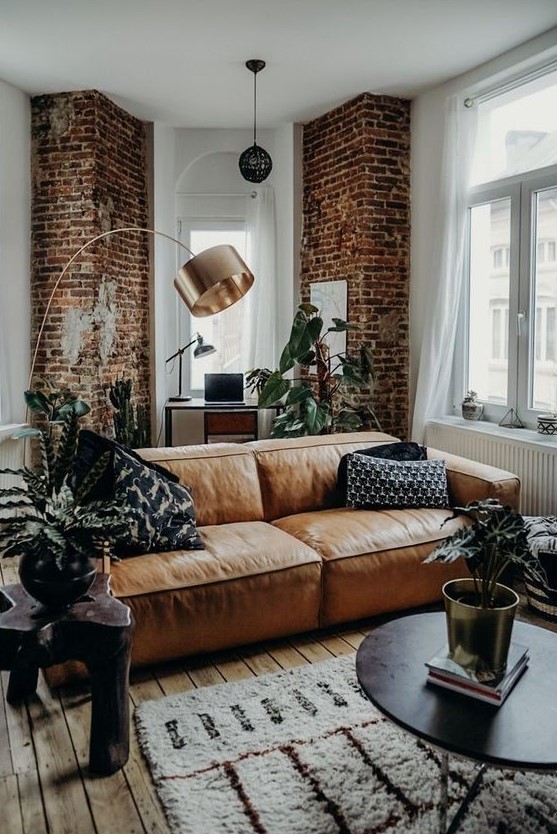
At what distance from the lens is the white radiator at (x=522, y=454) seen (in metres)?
4.02

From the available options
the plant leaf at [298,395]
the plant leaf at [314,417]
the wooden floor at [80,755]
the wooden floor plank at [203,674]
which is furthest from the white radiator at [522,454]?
the wooden floor plank at [203,674]

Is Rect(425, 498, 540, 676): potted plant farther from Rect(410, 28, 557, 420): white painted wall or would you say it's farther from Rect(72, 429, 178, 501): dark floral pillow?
Rect(410, 28, 557, 420): white painted wall

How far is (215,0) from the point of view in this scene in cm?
361

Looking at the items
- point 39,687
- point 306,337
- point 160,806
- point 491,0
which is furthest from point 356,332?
point 160,806

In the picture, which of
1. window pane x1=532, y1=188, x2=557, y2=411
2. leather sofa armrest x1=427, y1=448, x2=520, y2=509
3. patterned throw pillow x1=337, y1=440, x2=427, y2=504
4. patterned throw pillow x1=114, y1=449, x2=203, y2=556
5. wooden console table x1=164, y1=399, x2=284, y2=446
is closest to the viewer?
patterned throw pillow x1=114, y1=449, x2=203, y2=556

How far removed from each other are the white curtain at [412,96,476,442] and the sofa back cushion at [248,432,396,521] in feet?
4.74

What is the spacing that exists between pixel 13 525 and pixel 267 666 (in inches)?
47.4

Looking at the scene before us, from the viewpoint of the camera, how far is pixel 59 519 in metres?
2.18

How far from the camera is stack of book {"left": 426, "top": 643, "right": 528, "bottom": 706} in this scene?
70.1 inches

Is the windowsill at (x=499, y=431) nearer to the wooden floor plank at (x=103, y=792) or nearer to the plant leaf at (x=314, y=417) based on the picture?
the plant leaf at (x=314, y=417)

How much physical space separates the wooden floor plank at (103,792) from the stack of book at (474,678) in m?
0.91

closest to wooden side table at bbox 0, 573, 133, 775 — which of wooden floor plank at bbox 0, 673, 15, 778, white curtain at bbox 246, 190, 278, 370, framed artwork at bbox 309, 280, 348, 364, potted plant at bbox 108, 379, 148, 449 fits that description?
wooden floor plank at bbox 0, 673, 15, 778

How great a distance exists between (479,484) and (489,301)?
1735mm

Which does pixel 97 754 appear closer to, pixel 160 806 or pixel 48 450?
pixel 160 806
